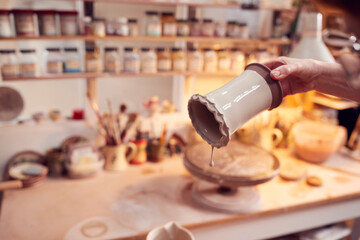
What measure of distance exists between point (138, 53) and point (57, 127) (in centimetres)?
61

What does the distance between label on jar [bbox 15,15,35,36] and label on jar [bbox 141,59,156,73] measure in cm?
56

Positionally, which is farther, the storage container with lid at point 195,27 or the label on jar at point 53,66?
the storage container with lid at point 195,27

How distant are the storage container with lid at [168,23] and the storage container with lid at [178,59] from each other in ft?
0.31

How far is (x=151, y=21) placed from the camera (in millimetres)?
1657

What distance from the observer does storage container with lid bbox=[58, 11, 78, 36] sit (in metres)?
1.51

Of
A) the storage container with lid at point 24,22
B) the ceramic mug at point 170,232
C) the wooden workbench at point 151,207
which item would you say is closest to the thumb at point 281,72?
the ceramic mug at point 170,232

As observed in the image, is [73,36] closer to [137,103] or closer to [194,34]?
[194,34]

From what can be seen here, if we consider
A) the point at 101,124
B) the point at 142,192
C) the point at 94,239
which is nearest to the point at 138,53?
the point at 101,124

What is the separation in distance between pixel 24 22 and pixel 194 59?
0.87 m

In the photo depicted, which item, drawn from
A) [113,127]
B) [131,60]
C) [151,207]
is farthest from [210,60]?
[151,207]

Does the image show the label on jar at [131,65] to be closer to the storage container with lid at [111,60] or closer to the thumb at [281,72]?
the storage container with lid at [111,60]

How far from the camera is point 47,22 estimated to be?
1497 mm

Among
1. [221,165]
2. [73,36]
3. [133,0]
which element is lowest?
[221,165]

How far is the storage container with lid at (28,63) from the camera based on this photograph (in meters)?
1.49
